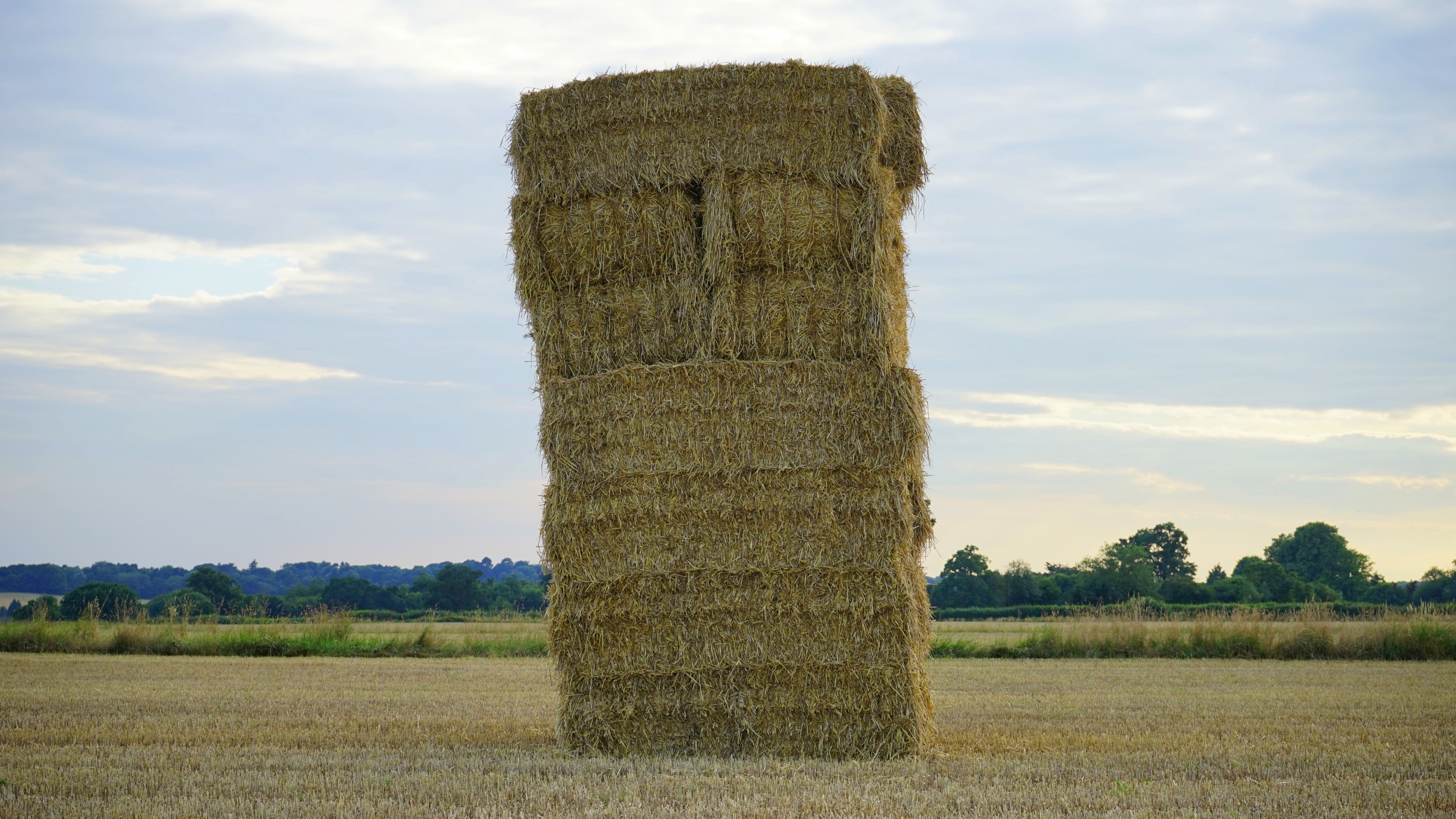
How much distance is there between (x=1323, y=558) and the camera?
69438 millimetres

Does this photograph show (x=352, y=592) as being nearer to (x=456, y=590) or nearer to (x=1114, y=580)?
(x=456, y=590)

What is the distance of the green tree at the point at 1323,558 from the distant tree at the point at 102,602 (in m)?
62.0

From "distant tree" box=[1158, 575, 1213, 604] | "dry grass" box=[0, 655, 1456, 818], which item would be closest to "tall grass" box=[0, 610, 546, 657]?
"dry grass" box=[0, 655, 1456, 818]

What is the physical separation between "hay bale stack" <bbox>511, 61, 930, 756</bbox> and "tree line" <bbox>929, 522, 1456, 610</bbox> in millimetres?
32015

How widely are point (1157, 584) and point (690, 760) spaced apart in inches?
2083

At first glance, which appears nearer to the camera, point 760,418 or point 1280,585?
point 760,418

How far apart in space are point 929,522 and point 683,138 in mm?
3316

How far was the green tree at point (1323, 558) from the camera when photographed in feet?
220

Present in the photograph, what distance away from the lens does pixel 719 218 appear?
7547mm

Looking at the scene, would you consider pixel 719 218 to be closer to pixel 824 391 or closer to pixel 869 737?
pixel 824 391

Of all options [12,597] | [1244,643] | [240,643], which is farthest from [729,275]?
[12,597]

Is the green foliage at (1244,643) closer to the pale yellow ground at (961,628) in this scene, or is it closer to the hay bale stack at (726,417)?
the pale yellow ground at (961,628)

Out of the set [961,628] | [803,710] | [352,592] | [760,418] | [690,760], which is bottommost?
[961,628]

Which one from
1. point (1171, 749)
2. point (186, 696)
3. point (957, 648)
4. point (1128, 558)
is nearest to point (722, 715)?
point (1171, 749)
